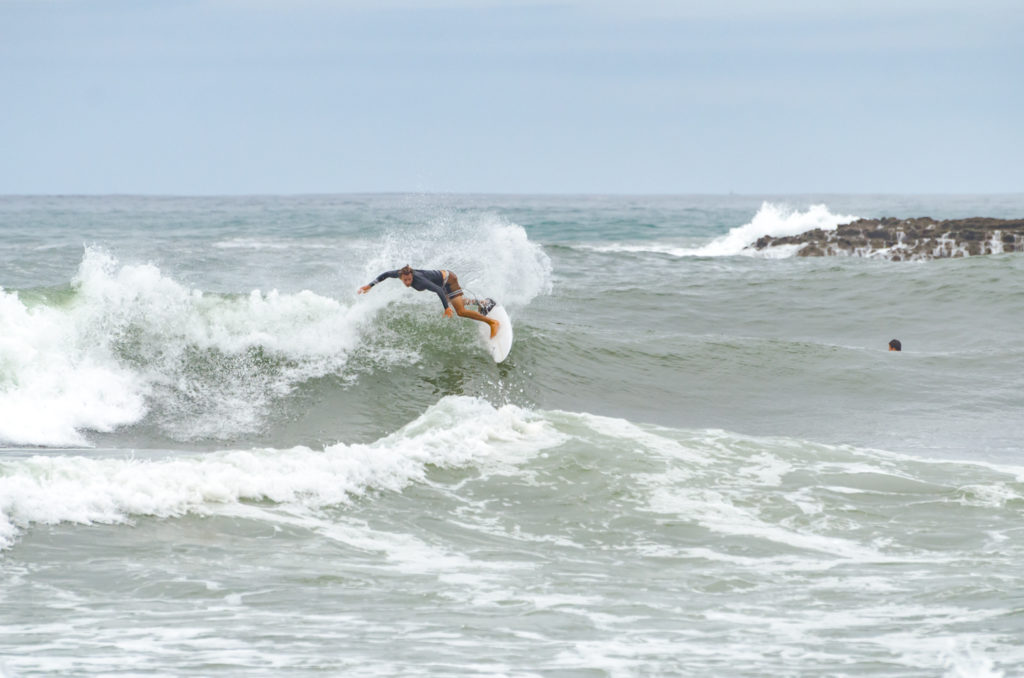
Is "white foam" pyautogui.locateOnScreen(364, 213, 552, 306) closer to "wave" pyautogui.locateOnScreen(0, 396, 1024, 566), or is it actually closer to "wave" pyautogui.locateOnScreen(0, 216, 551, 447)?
"wave" pyautogui.locateOnScreen(0, 216, 551, 447)

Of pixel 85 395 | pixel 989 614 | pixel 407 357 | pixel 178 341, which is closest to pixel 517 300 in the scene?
pixel 407 357

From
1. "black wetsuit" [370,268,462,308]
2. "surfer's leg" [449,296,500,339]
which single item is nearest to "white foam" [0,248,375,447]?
"black wetsuit" [370,268,462,308]

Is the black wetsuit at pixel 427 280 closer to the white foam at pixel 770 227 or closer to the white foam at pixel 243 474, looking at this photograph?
the white foam at pixel 243 474

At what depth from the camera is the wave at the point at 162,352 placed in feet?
40.8

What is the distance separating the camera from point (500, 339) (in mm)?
16109

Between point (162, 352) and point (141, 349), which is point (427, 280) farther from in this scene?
point (141, 349)

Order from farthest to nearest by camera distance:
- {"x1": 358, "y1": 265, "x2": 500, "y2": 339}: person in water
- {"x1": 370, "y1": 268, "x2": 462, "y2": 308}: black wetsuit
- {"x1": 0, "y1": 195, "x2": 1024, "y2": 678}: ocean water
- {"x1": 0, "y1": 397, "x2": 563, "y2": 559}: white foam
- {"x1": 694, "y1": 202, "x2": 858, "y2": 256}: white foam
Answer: {"x1": 694, "y1": 202, "x2": 858, "y2": 256}: white foam < {"x1": 370, "y1": 268, "x2": 462, "y2": 308}: black wetsuit < {"x1": 358, "y1": 265, "x2": 500, "y2": 339}: person in water < {"x1": 0, "y1": 397, "x2": 563, "y2": 559}: white foam < {"x1": 0, "y1": 195, "x2": 1024, "y2": 678}: ocean water

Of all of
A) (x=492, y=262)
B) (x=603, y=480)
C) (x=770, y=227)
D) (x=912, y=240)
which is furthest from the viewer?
(x=770, y=227)

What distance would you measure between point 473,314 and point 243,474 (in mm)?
7494

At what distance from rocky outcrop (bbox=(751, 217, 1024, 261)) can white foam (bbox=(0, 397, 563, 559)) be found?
2510 cm

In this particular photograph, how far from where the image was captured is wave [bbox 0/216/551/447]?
489 inches

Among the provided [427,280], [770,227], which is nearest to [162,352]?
[427,280]

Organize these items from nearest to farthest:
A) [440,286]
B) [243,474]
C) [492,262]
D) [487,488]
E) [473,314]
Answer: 1. [243,474]
2. [487,488]
3. [440,286]
4. [473,314]
5. [492,262]

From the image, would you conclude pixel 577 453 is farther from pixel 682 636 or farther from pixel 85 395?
pixel 85 395
